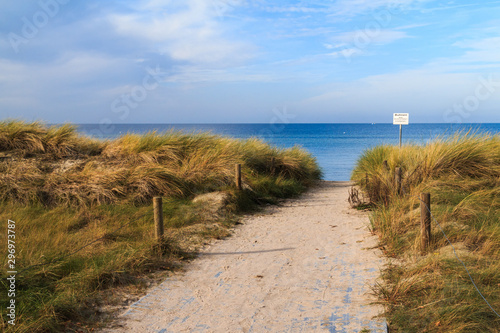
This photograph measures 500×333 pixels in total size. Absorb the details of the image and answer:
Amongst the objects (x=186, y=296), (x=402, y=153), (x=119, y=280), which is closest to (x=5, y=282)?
(x=119, y=280)

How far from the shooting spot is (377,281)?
457 cm

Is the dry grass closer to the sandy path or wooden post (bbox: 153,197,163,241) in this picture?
the sandy path

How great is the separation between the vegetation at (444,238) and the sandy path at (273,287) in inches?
12.7

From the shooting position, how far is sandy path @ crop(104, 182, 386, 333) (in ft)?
12.0

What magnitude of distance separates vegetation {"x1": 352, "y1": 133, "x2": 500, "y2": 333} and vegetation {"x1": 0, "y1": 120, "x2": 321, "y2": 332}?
285 centimetres

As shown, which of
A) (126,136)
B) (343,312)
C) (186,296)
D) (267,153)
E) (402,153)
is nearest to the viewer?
(343,312)

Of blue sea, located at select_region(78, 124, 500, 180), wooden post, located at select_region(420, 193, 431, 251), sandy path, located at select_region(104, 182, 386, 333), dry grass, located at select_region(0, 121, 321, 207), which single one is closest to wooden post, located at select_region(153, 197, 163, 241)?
sandy path, located at select_region(104, 182, 386, 333)

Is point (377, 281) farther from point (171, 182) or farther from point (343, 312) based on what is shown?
point (171, 182)

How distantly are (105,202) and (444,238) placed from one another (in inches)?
238

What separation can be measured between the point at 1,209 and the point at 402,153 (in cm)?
921

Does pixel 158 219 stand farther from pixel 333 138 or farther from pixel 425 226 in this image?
pixel 333 138

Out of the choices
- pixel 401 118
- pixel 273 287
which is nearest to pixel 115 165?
pixel 273 287

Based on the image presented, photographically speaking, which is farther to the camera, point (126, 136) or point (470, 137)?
point (126, 136)

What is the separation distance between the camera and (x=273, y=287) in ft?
14.9
